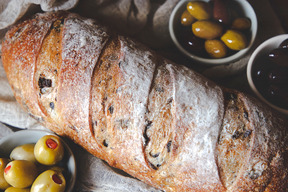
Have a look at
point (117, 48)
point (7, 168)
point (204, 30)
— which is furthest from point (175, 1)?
point (7, 168)

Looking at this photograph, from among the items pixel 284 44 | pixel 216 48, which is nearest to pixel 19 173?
pixel 216 48

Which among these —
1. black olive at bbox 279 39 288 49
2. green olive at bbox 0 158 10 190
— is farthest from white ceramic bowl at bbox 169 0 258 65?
green olive at bbox 0 158 10 190

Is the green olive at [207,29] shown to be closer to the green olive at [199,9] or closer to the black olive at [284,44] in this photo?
the green olive at [199,9]

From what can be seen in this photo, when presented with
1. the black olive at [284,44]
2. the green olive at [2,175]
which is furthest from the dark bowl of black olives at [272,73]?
the green olive at [2,175]

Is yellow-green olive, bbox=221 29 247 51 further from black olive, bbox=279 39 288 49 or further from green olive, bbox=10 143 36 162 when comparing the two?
green olive, bbox=10 143 36 162

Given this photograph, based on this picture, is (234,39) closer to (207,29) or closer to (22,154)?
(207,29)

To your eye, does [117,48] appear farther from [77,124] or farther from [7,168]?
[7,168]
